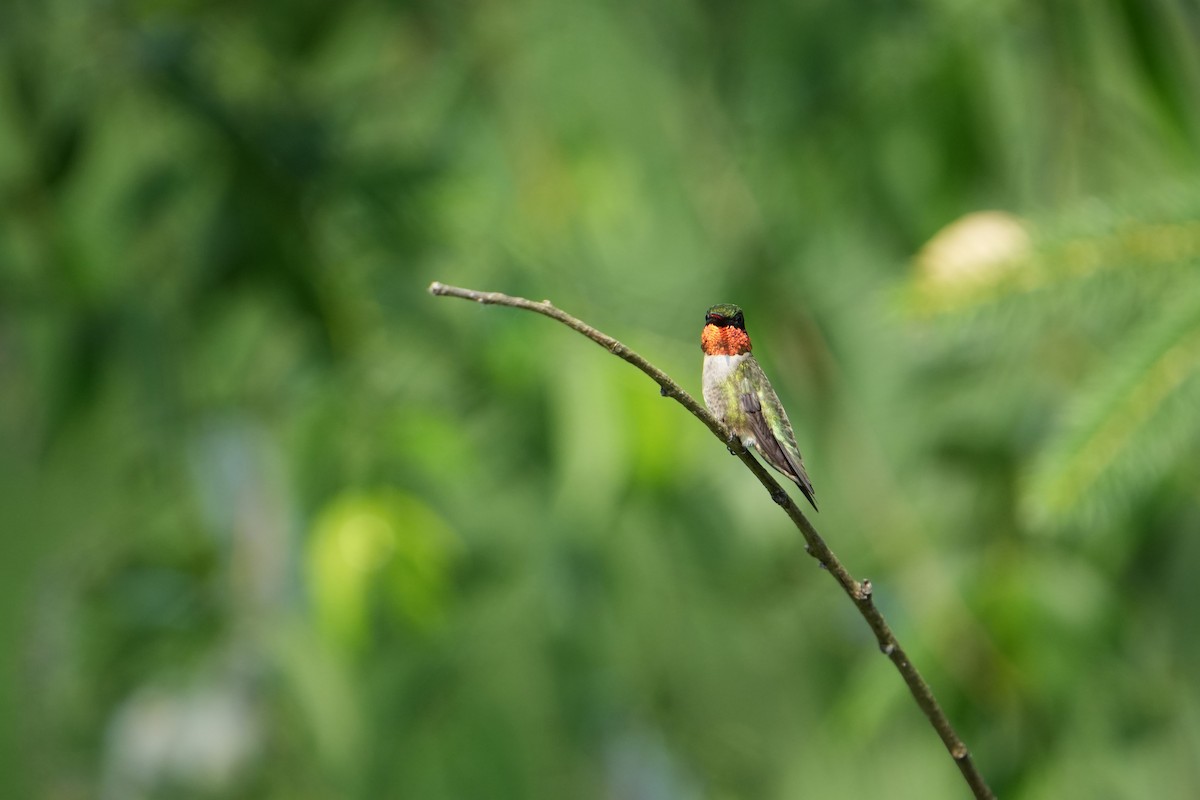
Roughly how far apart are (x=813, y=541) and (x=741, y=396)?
0.33 feet

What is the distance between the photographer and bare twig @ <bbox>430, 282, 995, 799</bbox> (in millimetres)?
318

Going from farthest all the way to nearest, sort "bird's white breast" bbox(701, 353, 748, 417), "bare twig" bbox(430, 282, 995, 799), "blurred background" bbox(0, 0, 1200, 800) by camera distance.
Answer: "blurred background" bbox(0, 0, 1200, 800) < "bird's white breast" bbox(701, 353, 748, 417) < "bare twig" bbox(430, 282, 995, 799)

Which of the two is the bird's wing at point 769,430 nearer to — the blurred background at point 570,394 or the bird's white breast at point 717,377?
the bird's white breast at point 717,377

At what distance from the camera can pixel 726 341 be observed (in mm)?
450

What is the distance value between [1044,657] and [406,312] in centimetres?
73

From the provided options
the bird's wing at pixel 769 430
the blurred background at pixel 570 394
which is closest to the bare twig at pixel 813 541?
the bird's wing at pixel 769 430

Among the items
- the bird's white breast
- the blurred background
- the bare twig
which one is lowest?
the bare twig

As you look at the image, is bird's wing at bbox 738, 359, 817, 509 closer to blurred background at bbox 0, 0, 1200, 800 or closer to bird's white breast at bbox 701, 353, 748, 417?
bird's white breast at bbox 701, 353, 748, 417

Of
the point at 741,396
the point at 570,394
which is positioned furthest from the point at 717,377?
the point at 570,394

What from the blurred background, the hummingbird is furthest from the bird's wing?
the blurred background

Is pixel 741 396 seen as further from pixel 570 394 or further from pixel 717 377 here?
pixel 570 394

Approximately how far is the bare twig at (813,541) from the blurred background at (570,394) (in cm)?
45

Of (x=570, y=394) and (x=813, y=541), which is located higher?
(x=570, y=394)

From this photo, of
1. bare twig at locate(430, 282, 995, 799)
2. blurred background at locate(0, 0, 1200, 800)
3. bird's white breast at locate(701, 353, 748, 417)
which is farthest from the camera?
blurred background at locate(0, 0, 1200, 800)
